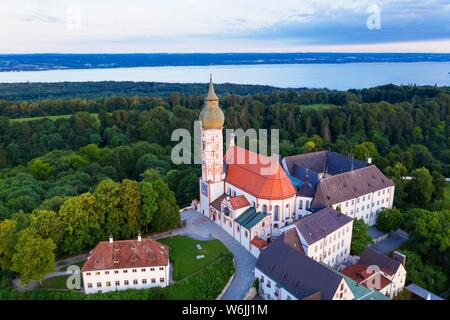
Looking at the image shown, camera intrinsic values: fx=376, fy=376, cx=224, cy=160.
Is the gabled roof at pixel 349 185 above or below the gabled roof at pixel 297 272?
above

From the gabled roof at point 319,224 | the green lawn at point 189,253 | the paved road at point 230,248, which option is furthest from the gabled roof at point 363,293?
the green lawn at point 189,253

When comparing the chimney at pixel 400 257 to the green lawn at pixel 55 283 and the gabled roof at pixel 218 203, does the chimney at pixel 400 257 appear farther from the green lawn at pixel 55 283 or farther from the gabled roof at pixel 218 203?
the green lawn at pixel 55 283

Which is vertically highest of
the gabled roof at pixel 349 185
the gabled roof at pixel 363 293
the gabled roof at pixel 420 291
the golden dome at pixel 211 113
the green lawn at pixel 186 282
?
the golden dome at pixel 211 113

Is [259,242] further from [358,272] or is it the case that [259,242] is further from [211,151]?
[211,151]

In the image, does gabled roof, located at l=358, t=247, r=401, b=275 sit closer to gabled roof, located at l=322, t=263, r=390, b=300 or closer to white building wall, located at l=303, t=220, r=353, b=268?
white building wall, located at l=303, t=220, r=353, b=268

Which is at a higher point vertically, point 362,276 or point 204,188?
point 204,188

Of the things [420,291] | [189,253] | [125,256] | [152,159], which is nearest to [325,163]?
[420,291]
